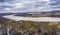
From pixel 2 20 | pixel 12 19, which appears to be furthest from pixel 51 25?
pixel 2 20

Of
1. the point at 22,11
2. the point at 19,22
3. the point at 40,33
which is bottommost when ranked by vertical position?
the point at 40,33

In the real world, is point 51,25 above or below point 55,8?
below

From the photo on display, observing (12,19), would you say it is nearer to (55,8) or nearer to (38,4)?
(38,4)

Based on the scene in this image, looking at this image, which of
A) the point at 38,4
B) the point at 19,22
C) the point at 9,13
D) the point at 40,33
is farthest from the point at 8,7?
the point at 40,33

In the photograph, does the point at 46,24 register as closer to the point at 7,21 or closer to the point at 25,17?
the point at 25,17

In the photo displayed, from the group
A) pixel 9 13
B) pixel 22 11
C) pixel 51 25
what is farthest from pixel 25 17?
pixel 51 25

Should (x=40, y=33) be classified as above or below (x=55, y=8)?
below

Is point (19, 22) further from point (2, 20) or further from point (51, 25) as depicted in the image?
point (51, 25)
